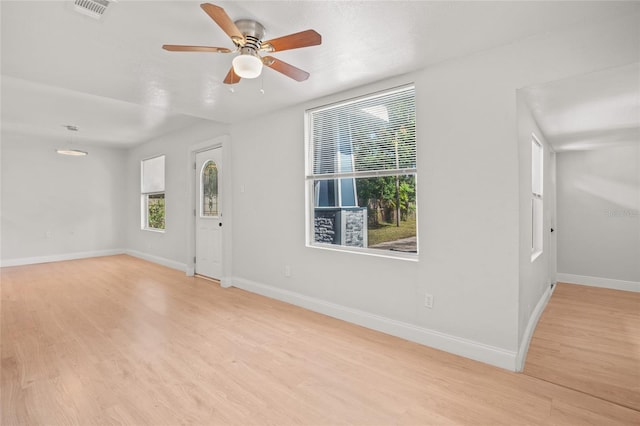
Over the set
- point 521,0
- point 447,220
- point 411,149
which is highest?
point 521,0

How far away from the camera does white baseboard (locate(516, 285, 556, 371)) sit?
2289 mm

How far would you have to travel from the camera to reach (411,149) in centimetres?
285

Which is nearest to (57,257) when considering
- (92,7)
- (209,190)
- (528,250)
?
(209,190)

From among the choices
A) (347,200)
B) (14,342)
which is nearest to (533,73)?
(347,200)

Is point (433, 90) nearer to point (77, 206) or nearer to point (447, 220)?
point (447, 220)

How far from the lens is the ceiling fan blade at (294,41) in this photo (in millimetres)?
1779

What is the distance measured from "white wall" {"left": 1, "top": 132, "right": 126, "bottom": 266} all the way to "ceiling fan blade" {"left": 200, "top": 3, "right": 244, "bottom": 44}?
Result: 686cm

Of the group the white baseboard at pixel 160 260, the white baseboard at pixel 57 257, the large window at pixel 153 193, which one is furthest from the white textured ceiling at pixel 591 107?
the white baseboard at pixel 57 257

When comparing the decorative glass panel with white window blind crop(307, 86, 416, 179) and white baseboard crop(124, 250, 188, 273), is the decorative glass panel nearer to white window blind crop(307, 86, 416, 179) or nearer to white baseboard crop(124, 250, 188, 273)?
white baseboard crop(124, 250, 188, 273)

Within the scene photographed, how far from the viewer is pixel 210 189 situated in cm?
508

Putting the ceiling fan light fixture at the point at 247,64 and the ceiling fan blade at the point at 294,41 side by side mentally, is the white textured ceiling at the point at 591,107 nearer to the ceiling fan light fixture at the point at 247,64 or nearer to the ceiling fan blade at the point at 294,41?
the ceiling fan blade at the point at 294,41

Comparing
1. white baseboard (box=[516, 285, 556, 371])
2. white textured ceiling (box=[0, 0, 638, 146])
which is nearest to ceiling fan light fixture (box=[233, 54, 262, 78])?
white textured ceiling (box=[0, 0, 638, 146])

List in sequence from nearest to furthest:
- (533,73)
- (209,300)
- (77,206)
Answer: (533,73), (209,300), (77,206)

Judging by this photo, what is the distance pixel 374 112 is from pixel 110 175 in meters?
6.98
